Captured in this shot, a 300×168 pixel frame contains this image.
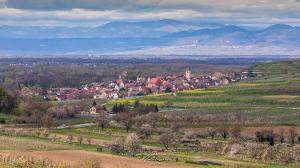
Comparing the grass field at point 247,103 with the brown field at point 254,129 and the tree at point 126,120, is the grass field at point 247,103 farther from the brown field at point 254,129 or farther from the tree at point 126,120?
the tree at point 126,120

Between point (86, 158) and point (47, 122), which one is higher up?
point (86, 158)

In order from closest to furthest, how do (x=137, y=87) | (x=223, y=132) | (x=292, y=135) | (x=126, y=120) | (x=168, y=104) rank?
(x=292, y=135) < (x=223, y=132) < (x=126, y=120) < (x=168, y=104) < (x=137, y=87)

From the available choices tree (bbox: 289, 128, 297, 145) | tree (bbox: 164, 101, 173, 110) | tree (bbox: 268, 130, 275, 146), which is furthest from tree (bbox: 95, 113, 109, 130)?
tree (bbox: 164, 101, 173, 110)

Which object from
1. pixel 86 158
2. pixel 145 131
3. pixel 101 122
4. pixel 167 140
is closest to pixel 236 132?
pixel 145 131

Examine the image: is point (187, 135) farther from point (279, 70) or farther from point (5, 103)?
point (279, 70)

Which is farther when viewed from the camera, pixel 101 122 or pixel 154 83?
pixel 154 83

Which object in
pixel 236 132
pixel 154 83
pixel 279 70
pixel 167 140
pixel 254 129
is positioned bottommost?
pixel 254 129

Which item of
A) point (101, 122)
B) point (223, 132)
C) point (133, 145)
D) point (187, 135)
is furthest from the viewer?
point (101, 122)

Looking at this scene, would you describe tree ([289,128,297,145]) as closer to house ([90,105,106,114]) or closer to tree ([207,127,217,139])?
tree ([207,127,217,139])
